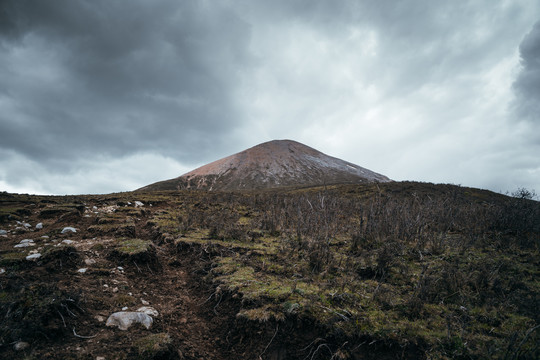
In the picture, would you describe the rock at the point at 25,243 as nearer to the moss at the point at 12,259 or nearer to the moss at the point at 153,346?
the moss at the point at 12,259

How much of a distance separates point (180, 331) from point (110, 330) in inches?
36.7

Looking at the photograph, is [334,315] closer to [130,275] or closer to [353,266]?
[353,266]

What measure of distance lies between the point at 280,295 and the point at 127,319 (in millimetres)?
2274

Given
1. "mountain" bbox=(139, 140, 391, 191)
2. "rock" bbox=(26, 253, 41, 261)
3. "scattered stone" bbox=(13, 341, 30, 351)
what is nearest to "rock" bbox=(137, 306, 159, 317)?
"scattered stone" bbox=(13, 341, 30, 351)

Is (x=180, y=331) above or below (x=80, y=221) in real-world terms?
below

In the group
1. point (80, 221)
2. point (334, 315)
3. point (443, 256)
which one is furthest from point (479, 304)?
point (80, 221)

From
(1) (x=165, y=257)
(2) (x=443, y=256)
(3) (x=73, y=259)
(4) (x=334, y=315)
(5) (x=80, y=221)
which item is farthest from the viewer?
(5) (x=80, y=221)

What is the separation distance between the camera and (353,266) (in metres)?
5.16

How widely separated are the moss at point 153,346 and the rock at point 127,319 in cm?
42

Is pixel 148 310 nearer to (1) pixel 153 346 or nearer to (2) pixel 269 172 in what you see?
(1) pixel 153 346

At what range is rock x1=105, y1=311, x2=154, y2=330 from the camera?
10.4ft

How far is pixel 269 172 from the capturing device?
11025cm

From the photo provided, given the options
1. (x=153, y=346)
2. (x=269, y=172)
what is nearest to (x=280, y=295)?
(x=153, y=346)

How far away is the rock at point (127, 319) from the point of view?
125 inches
